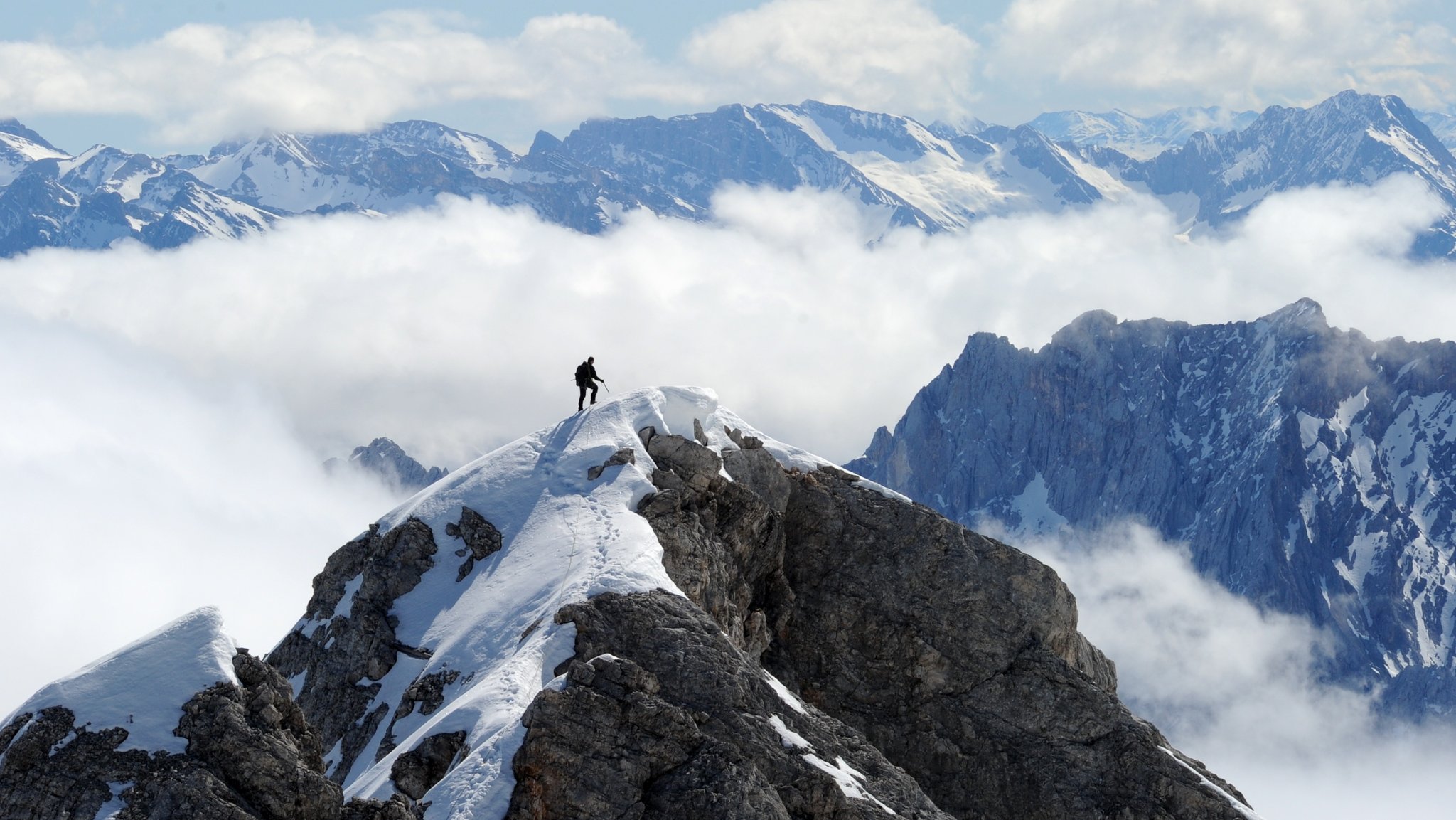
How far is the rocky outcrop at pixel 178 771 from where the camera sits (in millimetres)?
35844

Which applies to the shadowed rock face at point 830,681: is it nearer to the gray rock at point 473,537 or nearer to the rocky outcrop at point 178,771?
the gray rock at point 473,537

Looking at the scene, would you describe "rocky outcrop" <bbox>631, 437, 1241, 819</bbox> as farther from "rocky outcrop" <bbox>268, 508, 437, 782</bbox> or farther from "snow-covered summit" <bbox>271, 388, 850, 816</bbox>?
"rocky outcrop" <bbox>268, 508, 437, 782</bbox>

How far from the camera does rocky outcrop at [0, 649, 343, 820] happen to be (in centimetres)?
3584

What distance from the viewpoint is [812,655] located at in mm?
67500

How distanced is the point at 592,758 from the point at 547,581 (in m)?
13.8

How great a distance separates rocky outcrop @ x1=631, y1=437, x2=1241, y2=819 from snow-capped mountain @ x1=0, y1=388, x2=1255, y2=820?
12 cm

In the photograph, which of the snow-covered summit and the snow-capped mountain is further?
the snow-covered summit

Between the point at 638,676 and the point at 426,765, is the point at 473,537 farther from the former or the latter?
the point at 638,676

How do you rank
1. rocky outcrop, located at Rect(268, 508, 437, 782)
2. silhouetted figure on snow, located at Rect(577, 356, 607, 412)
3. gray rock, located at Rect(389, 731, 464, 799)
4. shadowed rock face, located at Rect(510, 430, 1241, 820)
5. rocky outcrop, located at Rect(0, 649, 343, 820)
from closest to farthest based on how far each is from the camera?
rocky outcrop, located at Rect(0, 649, 343, 820), shadowed rock face, located at Rect(510, 430, 1241, 820), gray rock, located at Rect(389, 731, 464, 799), rocky outcrop, located at Rect(268, 508, 437, 782), silhouetted figure on snow, located at Rect(577, 356, 607, 412)

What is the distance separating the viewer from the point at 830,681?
66.6 m

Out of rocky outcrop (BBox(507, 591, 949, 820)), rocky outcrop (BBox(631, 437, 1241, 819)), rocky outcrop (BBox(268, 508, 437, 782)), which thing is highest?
rocky outcrop (BBox(631, 437, 1241, 819))

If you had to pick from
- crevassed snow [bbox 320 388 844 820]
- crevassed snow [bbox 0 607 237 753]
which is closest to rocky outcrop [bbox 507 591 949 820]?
crevassed snow [bbox 320 388 844 820]

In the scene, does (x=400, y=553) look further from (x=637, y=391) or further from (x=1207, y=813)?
(x=1207, y=813)

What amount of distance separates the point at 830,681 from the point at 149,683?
112 feet
